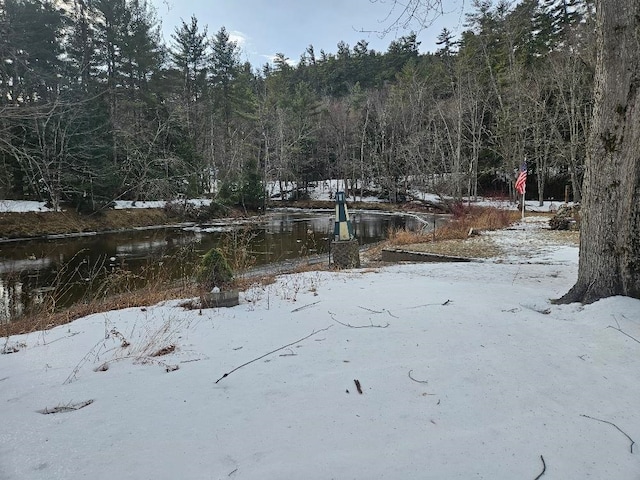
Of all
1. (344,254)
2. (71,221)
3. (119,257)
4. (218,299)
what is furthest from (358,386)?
(71,221)

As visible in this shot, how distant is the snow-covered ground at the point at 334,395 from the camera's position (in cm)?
159

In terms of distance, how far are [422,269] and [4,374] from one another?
599cm

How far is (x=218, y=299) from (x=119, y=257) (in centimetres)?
1019

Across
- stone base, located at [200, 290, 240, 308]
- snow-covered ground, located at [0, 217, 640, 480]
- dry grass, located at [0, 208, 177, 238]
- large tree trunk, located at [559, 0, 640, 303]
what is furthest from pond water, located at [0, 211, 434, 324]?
large tree trunk, located at [559, 0, 640, 303]

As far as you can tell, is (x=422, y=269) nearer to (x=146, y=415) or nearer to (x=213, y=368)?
(x=213, y=368)

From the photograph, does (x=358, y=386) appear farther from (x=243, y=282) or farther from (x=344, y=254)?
(x=344, y=254)

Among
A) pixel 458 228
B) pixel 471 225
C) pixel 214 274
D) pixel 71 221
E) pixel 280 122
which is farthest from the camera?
pixel 280 122

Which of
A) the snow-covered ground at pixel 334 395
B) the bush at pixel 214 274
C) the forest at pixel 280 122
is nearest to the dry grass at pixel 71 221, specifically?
the forest at pixel 280 122

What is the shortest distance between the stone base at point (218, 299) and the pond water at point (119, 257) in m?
2.22

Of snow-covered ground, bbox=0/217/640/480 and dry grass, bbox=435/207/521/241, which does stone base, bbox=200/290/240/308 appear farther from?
dry grass, bbox=435/207/521/241

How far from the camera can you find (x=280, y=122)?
35.5 metres

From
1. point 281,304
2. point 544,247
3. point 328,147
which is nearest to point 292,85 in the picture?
point 328,147

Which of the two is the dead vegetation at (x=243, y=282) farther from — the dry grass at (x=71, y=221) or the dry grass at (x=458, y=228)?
the dry grass at (x=71, y=221)

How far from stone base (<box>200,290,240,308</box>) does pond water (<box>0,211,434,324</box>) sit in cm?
222
